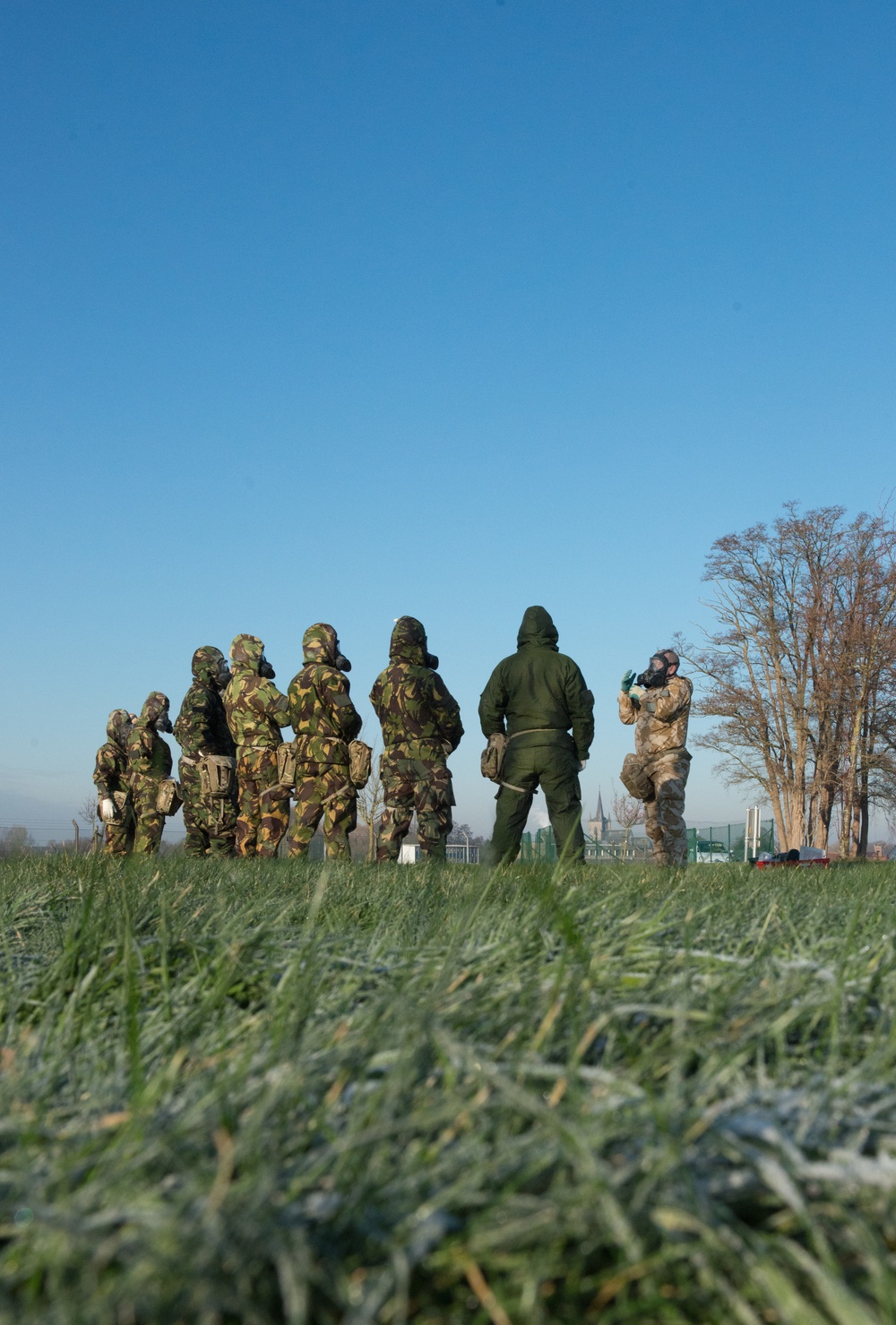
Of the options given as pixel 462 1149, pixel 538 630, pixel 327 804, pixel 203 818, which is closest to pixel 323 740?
pixel 327 804

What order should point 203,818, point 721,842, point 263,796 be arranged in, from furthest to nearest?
point 721,842
point 203,818
point 263,796

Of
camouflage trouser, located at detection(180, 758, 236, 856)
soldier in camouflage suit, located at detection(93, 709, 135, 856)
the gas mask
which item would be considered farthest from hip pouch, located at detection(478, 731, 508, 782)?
soldier in camouflage suit, located at detection(93, 709, 135, 856)

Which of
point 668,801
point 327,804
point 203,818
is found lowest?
point 203,818

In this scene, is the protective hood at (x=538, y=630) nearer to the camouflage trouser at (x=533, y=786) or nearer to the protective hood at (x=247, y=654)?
Answer: the camouflage trouser at (x=533, y=786)

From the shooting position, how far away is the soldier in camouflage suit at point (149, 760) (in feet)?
54.3

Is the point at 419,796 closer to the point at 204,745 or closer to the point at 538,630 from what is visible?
the point at 538,630

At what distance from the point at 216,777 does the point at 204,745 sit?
52 centimetres

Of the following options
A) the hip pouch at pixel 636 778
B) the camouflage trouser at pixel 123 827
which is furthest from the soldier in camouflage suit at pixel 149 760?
the hip pouch at pixel 636 778

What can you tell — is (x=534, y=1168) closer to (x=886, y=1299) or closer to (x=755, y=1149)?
(x=755, y=1149)

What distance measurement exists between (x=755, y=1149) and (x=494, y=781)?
29.5ft

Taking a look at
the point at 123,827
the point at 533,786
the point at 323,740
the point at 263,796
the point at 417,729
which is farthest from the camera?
the point at 123,827

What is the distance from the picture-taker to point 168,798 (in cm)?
1619

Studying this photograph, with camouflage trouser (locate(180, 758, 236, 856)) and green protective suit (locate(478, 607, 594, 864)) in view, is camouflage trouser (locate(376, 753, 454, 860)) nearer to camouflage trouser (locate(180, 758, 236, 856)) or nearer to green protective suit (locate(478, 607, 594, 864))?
green protective suit (locate(478, 607, 594, 864))

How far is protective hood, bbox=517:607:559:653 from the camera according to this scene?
1009 cm
